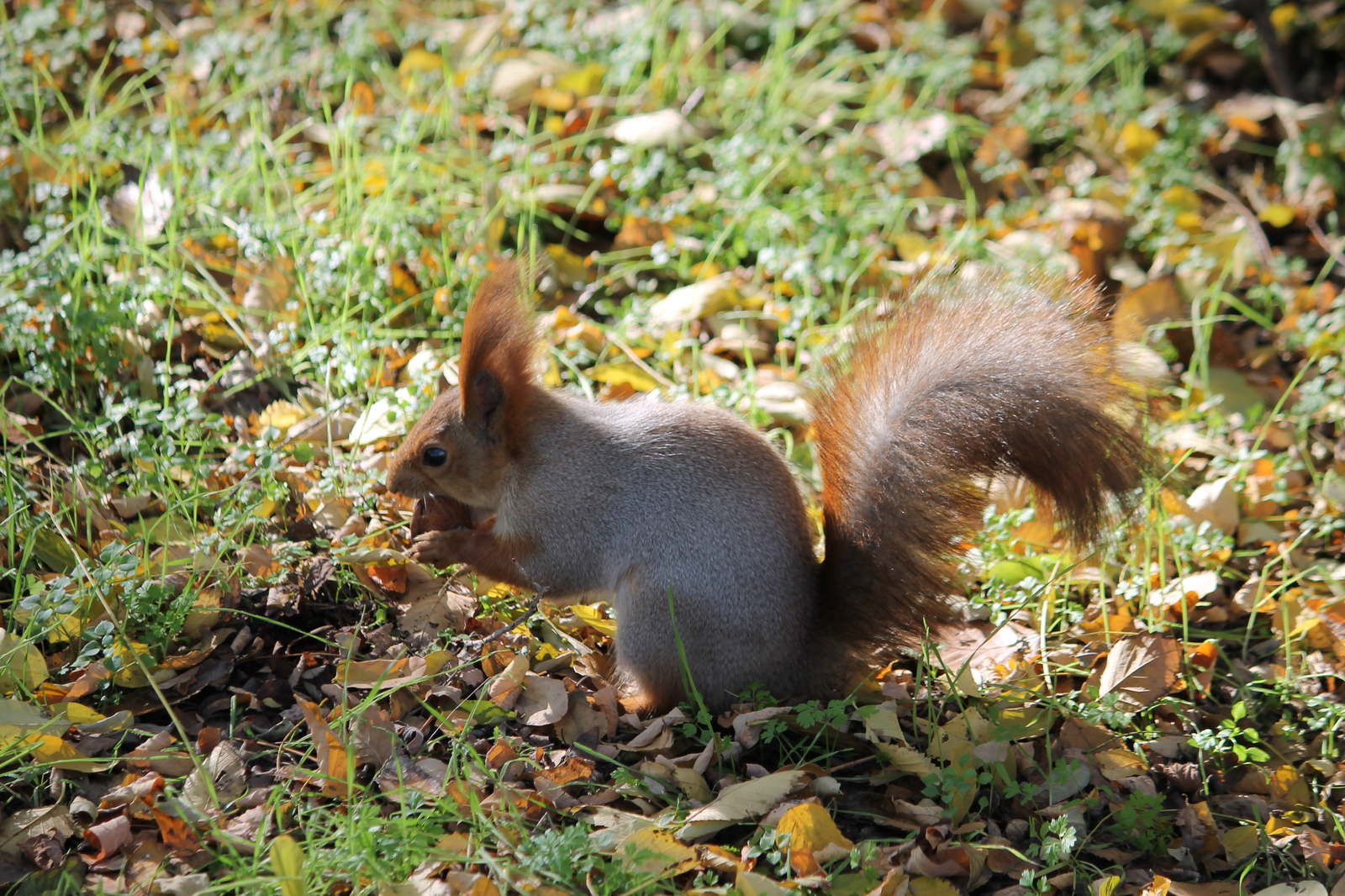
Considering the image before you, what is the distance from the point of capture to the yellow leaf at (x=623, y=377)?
2.84 meters

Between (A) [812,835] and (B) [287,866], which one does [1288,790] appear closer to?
(A) [812,835]

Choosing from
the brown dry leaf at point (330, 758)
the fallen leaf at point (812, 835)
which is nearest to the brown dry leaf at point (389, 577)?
the brown dry leaf at point (330, 758)

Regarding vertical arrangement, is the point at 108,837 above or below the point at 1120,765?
above

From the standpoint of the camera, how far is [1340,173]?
11.9ft

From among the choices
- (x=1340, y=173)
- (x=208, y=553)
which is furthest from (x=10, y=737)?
(x=1340, y=173)

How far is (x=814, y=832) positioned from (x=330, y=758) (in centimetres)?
81

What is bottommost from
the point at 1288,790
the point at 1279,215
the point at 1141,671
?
the point at 1288,790

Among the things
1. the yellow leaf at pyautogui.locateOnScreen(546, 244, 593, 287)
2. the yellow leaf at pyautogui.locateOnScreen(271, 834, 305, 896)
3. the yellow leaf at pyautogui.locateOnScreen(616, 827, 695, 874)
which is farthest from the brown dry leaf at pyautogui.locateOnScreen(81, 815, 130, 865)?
the yellow leaf at pyautogui.locateOnScreen(546, 244, 593, 287)

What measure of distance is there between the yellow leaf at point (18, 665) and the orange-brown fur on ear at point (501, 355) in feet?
2.92

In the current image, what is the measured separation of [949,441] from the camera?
193 cm

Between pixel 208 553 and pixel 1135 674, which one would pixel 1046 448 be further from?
pixel 208 553

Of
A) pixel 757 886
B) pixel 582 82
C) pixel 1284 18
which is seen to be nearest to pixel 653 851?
pixel 757 886

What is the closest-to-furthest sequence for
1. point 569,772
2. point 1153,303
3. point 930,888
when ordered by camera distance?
point 930,888, point 569,772, point 1153,303

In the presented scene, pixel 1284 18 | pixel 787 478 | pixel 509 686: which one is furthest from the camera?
pixel 1284 18
